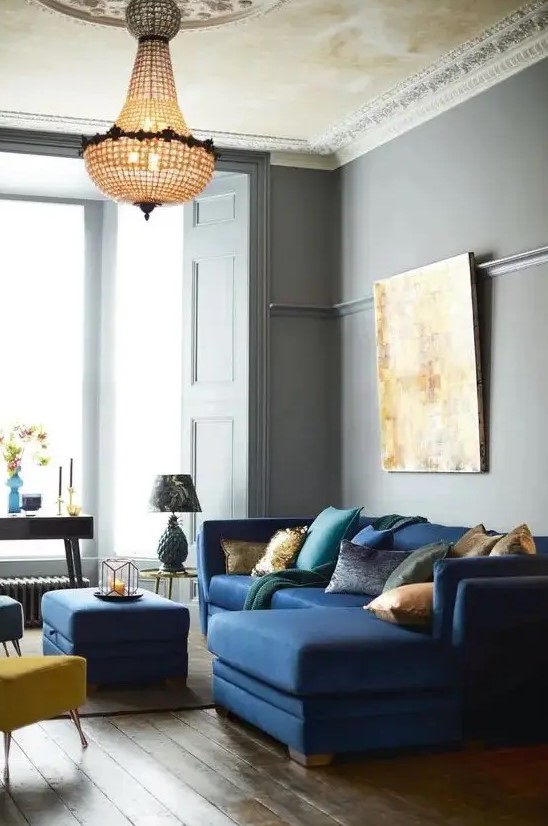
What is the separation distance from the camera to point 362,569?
5730 millimetres

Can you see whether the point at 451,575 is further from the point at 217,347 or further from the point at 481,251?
the point at 217,347

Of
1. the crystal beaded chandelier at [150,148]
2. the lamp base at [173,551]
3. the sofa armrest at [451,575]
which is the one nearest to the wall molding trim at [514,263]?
the crystal beaded chandelier at [150,148]

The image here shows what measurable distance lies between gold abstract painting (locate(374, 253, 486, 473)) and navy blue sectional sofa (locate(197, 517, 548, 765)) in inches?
66.6

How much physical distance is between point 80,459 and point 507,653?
4797 millimetres

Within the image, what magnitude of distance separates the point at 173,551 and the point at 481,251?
284cm

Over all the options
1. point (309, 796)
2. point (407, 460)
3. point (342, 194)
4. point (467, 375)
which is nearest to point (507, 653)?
point (309, 796)

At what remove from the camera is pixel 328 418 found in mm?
8023

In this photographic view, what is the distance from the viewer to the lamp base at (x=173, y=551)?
297 inches

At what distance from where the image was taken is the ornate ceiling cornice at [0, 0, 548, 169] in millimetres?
5699

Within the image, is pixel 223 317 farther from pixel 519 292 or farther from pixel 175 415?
pixel 519 292

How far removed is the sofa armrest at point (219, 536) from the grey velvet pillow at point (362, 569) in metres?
1.25

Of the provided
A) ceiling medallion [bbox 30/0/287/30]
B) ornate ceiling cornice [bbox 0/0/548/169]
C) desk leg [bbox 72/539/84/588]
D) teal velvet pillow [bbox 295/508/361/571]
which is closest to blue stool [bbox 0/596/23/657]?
teal velvet pillow [bbox 295/508/361/571]

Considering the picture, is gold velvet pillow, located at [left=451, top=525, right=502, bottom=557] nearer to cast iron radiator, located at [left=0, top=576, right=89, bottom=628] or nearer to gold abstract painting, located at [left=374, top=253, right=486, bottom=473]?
gold abstract painting, located at [left=374, top=253, right=486, bottom=473]

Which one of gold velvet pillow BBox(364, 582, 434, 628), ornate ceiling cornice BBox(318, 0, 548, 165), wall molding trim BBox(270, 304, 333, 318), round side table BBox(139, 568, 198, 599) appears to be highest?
ornate ceiling cornice BBox(318, 0, 548, 165)
